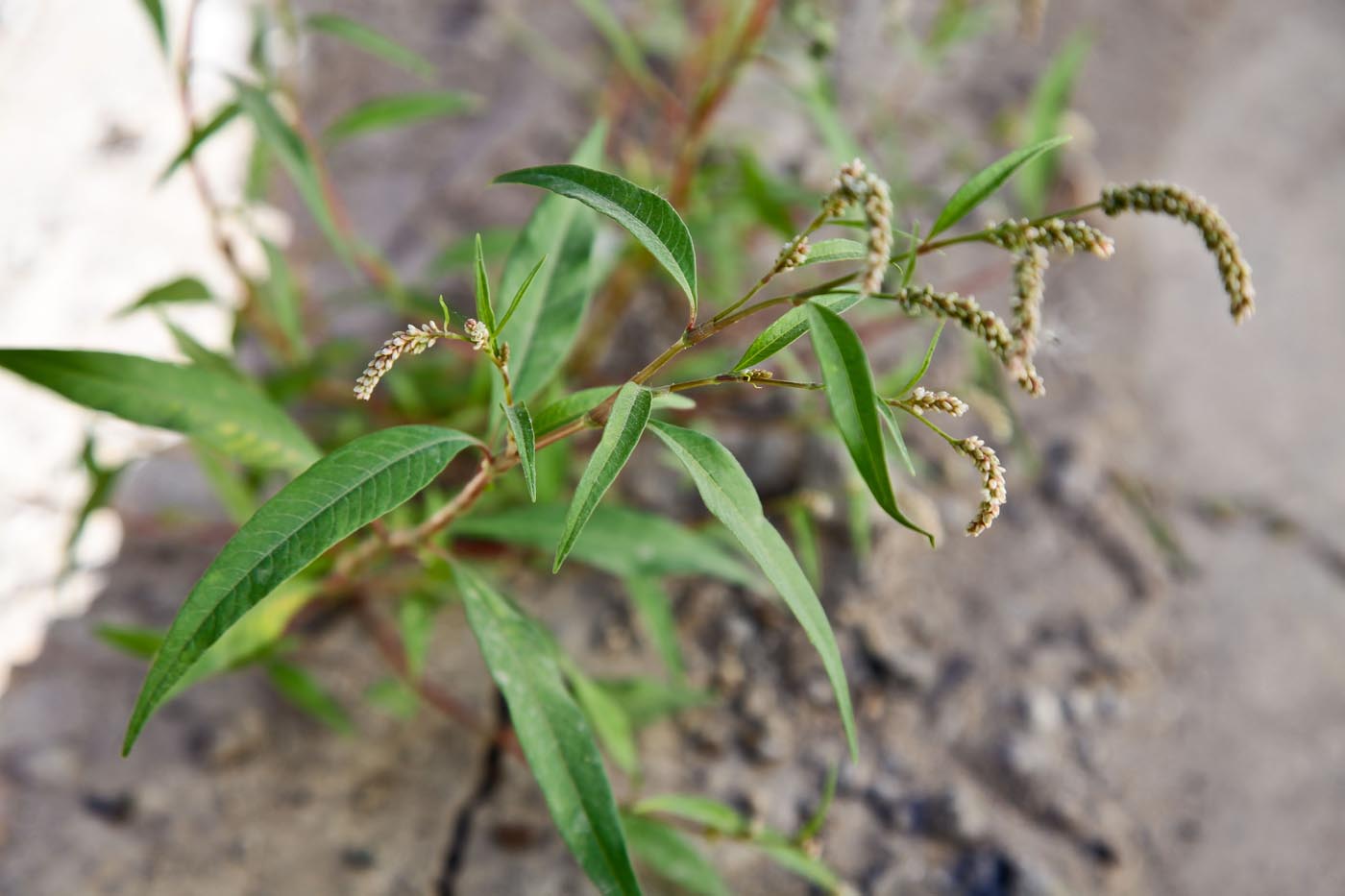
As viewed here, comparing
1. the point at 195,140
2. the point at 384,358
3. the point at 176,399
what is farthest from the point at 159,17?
the point at 384,358

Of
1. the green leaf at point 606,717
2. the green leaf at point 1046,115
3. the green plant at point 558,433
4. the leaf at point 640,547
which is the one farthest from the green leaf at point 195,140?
the green leaf at point 1046,115

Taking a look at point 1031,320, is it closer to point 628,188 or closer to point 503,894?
point 628,188

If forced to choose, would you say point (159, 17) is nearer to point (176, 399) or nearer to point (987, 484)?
point (176, 399)

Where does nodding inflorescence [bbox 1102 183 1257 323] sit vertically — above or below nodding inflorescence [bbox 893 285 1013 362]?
above

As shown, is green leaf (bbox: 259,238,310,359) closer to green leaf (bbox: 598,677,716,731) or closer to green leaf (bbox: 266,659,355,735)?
green leaf (bbox: 266,659,355,735)

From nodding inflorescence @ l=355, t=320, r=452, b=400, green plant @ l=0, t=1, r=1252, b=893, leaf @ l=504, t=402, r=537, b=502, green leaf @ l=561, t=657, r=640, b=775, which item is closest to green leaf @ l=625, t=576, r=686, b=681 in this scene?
green plant @ l=0, t=1, r=1252, b=893

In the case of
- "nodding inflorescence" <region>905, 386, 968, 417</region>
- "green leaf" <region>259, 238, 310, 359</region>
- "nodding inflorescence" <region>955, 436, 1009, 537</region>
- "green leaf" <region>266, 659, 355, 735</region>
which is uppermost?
"green leaf" <region>259, 238, 310, 359</region>
